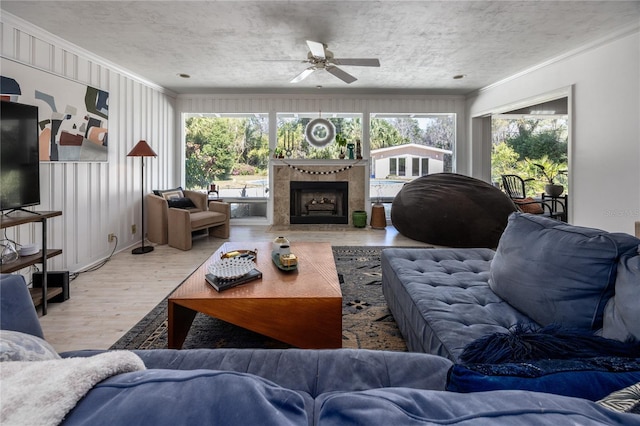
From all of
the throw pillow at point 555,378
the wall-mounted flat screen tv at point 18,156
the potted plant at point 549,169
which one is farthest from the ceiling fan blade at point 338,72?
the potted plant at point 549,169

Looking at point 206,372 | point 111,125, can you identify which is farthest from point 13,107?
point 206,372

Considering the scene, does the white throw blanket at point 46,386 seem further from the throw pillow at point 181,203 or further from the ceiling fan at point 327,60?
the throw pillow at point 181,203

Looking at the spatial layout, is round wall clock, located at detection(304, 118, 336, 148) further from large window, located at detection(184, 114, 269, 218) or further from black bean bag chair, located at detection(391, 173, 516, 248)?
black bean bag chair, located at detection(391, 173, 516, 248)

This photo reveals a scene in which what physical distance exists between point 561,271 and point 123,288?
3299mm

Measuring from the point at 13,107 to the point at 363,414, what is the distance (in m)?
3.27

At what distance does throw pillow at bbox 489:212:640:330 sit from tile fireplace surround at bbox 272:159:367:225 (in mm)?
4591

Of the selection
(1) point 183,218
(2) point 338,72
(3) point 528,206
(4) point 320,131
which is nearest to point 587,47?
(3) point 528,206

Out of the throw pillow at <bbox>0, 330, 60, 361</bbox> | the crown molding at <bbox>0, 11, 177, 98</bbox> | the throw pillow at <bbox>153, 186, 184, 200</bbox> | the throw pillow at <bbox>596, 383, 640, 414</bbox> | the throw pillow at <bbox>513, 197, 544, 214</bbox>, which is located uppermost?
the crown molding at <bbox>0, 11, 177, 98</bbox>

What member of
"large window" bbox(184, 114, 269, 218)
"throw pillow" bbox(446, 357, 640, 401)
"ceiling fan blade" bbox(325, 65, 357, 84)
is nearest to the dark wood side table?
"large window" bbox(184, 114, 269, 218)

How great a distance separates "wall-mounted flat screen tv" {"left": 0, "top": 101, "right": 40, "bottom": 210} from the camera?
236 centimetres

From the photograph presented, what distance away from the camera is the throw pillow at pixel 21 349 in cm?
58

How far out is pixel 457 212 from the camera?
4340mm

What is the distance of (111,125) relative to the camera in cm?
412

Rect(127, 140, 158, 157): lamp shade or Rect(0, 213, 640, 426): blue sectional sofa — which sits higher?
Rect(127, 140, 158, 157): lamp shade
